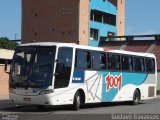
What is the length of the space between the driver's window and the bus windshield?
33cm

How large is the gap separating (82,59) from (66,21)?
48.2 meters

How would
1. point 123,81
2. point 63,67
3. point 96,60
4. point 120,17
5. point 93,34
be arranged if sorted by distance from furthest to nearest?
Answer: point 120,17, point 93,34, point 123,81, point 96,60, point 63,67

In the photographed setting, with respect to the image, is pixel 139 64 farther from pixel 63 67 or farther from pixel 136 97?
pixel 63 67

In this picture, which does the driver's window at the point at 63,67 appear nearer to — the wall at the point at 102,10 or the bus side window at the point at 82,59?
the bus side window at the point at 82,59

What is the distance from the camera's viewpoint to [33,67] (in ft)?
66.6

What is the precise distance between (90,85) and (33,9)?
5078 centimetres

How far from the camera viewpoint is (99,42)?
74.4 meters

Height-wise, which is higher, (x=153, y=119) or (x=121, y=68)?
(x=121, y=68)

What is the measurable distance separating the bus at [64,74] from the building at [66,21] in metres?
43.2

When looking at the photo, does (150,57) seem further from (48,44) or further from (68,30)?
(68,30)

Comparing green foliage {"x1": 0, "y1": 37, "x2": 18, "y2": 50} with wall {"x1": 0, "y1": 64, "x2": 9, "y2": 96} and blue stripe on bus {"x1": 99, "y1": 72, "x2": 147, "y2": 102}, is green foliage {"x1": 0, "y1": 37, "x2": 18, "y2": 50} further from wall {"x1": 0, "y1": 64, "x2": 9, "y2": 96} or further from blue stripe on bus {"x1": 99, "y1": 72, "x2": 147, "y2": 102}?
blue stripe on bus {"x1": 99, "y1": 72, "x2": 147, "y2": 102}

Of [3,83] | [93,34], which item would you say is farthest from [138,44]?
[3,83]

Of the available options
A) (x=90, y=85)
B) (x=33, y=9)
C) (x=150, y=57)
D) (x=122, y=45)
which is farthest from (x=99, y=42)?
(x=90, y=85)

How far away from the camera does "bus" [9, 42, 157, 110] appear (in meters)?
20.0
